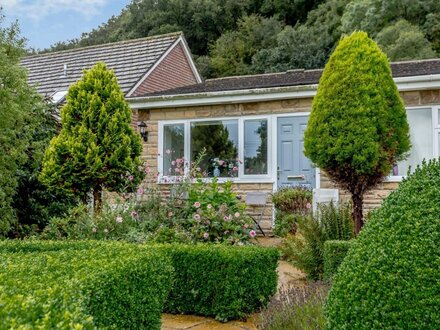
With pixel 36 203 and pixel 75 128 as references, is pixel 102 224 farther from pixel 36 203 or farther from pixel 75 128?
pixel 36 203

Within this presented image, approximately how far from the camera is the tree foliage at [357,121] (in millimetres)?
6664

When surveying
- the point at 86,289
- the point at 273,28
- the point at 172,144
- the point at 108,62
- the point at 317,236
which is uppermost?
the point at 273,28

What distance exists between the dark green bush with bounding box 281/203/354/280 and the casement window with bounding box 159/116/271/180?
14.0ft

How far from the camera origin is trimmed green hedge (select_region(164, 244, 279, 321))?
4676mm

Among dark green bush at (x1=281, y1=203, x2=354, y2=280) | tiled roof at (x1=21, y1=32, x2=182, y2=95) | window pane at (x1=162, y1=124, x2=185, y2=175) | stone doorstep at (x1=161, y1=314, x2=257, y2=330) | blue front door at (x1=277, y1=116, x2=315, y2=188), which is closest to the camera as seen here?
stone doorstep at (x1=161, y1=314, x2=257, y2=330)

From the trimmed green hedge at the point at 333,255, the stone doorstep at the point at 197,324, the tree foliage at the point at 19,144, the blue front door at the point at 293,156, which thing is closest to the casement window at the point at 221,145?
the blue front door at the point at 293,156

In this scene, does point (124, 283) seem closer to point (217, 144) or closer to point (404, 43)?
point (217, 144)

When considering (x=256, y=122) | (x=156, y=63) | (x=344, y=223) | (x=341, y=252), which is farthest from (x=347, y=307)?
(x=156, y=63)

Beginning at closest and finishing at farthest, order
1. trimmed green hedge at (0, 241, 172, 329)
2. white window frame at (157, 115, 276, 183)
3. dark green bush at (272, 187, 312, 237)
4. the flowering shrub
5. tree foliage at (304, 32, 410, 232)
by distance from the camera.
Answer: trimmed green hedge at (0, 241, 172, 329), the flowering shrub, tree foliage at (304, 32, 410, 232), dark green bush at (272, 187, 312, 237), white window frame at (157, 115, 276, 183)

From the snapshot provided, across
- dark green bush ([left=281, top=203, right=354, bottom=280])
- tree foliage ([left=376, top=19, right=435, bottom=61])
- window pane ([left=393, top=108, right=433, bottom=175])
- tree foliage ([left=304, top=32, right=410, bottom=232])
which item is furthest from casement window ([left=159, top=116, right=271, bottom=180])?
tree foliage ([left=376, top=19, right=435, bottom=61])

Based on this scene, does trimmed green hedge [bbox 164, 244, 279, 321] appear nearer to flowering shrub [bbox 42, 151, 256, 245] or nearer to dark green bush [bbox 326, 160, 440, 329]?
flowering shrub [bbox 42, 151, 256, 245]

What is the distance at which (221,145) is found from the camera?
11.5 m

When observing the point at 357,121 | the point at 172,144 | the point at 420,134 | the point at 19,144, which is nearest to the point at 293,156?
the point at 420,134

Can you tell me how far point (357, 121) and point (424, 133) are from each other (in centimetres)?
363
